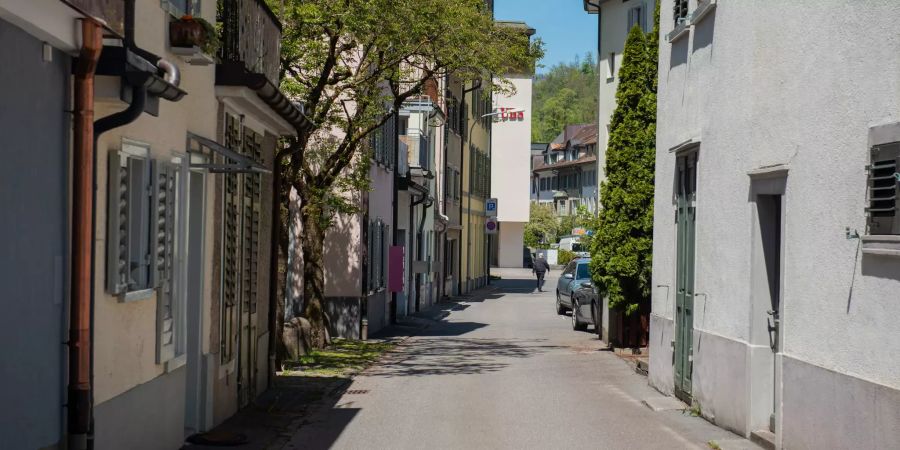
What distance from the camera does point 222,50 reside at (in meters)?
12.9

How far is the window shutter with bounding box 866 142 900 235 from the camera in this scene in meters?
8.74

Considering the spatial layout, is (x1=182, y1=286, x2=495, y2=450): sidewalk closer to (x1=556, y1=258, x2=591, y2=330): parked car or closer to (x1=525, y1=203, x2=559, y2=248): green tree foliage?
(x1=556, y1=258, x2=591, y2=330): parked car

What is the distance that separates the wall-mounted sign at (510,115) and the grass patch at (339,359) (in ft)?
150

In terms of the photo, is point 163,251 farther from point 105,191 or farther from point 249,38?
point 249,38

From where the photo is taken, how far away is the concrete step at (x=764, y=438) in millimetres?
11688

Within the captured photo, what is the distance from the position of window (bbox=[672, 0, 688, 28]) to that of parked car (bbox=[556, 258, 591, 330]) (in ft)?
48.5

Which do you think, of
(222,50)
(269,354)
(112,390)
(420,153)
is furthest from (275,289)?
(420,153)

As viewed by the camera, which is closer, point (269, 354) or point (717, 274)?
point (717, 274)

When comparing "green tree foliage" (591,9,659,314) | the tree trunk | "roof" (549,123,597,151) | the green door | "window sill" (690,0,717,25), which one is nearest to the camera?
"window sill" (690,0,717,25)

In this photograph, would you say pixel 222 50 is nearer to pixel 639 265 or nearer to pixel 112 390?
pixel 112 390

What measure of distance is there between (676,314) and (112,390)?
925 cm

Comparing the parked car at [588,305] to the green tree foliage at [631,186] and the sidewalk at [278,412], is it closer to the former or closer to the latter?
the green tree foliage at [631,186]

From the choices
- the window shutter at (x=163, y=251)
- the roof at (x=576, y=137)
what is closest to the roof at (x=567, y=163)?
the roof at (x=576, y=137)

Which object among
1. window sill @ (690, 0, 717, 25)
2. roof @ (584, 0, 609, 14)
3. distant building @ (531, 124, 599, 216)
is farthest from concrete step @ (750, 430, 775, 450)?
distant building @ (531, 124, 599, 216)
